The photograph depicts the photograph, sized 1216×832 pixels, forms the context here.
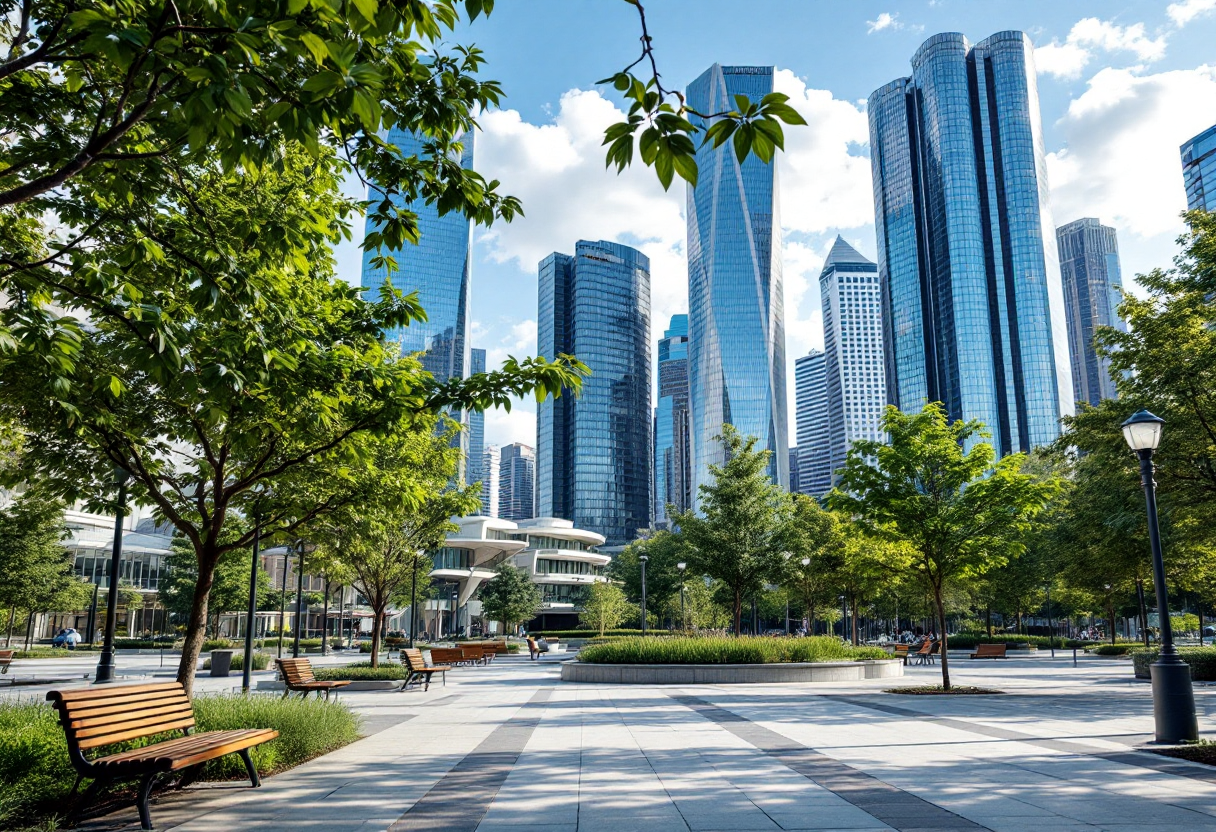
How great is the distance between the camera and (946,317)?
15725 centimetres

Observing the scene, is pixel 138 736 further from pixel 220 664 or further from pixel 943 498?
pixel 220 664

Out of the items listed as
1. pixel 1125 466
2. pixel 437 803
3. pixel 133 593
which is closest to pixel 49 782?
pixel 437 803

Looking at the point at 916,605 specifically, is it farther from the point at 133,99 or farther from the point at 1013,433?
the point at 1013,433

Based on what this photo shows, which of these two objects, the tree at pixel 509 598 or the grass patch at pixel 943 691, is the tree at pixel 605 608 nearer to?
the tree at pixel 509 598

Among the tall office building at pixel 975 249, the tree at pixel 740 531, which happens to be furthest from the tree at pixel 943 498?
the tall office building at pixel 975 249

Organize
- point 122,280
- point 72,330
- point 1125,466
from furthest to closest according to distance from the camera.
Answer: point 1125,466 → point 122,280 → point 72,330

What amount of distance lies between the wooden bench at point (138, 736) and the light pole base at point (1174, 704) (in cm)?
1114

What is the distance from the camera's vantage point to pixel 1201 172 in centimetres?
14762

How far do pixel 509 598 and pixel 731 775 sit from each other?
170 feet

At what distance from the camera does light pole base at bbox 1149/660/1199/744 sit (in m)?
10.3

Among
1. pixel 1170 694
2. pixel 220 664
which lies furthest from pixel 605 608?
pixel 1170 694

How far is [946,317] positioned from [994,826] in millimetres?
166051

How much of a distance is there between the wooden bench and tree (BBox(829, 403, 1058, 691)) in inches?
617

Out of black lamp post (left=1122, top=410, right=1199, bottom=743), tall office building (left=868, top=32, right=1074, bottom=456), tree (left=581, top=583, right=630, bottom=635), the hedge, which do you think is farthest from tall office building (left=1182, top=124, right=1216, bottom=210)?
the hedge
